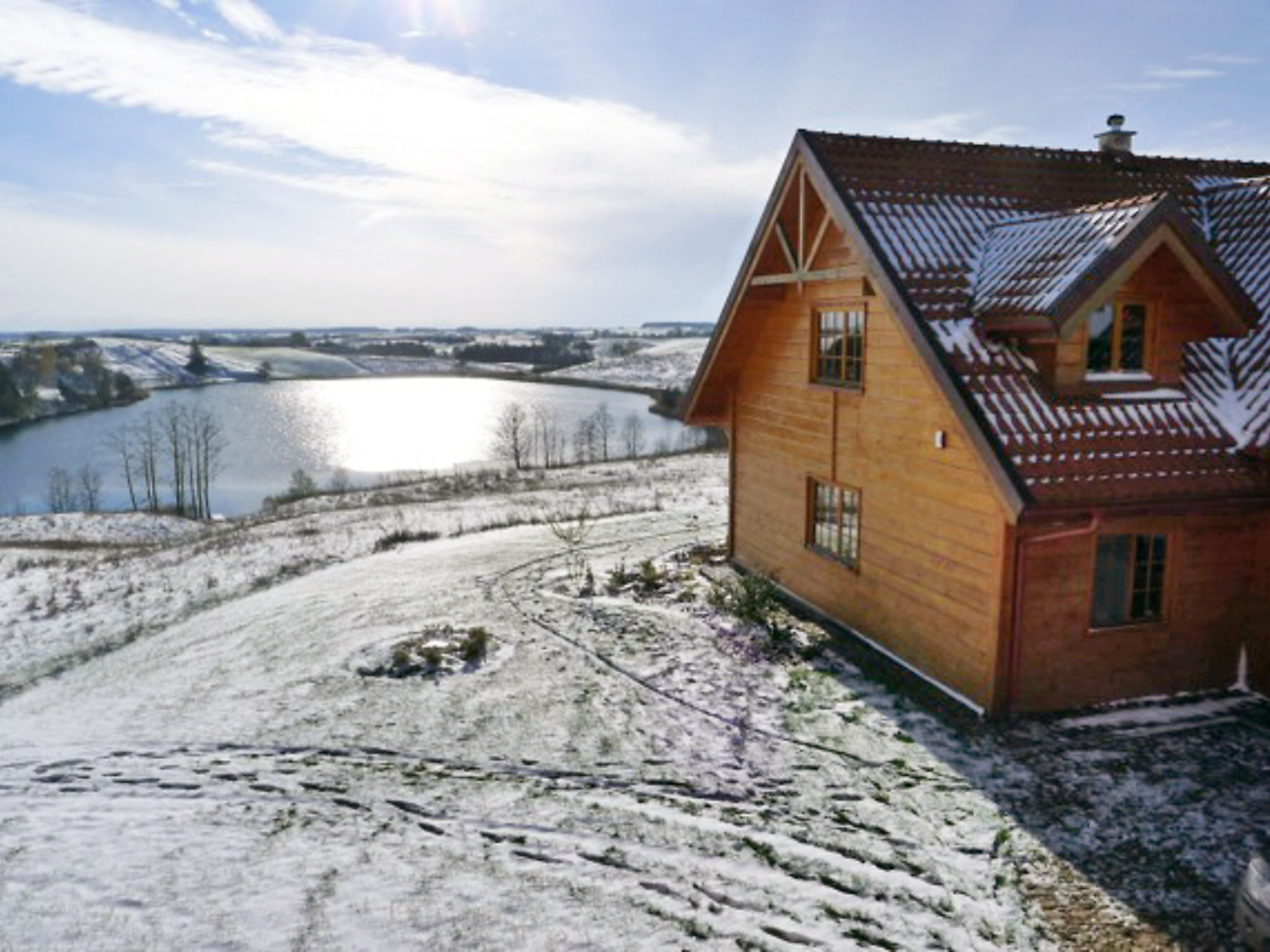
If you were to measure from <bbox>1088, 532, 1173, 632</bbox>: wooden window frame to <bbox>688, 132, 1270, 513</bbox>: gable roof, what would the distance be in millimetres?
824

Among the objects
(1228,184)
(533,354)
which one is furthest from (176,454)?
(533,354)

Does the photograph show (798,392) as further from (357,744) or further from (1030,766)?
(357,744)

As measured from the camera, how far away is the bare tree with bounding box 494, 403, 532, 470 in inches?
2265

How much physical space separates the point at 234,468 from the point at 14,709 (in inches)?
2105

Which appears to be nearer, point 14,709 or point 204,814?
point 204,814

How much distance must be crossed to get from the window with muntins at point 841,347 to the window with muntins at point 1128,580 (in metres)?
3.74

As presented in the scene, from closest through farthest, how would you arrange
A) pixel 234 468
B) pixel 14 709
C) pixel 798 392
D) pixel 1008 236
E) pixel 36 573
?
pixel 1008 236, pixel 14 709, pixel 798 392, pixel 36 573, pixel 234 468

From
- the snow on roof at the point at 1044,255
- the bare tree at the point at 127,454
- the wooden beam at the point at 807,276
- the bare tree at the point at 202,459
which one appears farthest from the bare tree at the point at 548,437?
the snow on roof at the point at 1044,255

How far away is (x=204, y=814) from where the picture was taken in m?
8.05

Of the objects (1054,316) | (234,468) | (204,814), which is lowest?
(234,468)

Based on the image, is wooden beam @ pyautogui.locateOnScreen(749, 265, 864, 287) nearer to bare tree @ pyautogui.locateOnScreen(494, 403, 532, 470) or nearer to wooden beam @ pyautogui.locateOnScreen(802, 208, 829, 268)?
wooden beam @ pyautogui.locateOnScreen(802, 208, 829, 268)

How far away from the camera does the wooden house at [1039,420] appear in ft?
29.6

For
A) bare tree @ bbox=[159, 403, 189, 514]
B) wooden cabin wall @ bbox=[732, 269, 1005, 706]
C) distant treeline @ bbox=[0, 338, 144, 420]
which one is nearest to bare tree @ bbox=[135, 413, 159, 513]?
bare tree @ bbox=[159, 403, 189, 514]

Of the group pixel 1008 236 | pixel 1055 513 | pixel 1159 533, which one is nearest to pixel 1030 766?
pixel 1055 513
